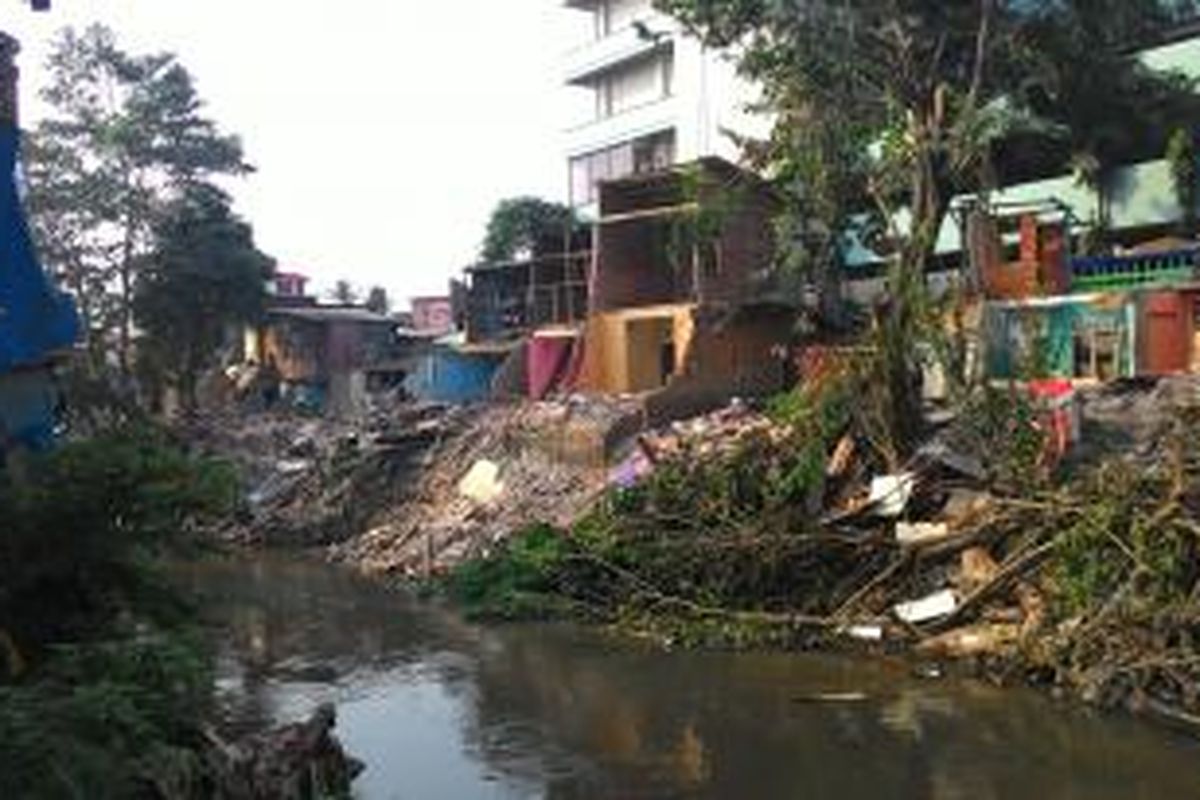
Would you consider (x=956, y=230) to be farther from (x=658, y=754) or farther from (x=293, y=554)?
(x=658, y=754)

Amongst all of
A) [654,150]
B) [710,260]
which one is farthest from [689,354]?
[654,150]

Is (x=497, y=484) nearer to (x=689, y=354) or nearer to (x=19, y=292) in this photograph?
(x=689, y=354)

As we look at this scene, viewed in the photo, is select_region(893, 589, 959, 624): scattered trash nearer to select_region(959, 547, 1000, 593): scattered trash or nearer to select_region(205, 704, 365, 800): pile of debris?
select_region(959, 547, 1000, 593): scattered trash

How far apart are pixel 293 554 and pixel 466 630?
1063 centimetres

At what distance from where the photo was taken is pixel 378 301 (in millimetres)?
68250

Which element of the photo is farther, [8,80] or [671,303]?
[671,303]

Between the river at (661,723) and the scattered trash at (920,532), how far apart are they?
6.84ft

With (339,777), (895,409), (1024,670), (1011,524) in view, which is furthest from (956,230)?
(339,777)

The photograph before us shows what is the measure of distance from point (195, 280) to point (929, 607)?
32.3 meters

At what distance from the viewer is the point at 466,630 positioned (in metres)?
23.7

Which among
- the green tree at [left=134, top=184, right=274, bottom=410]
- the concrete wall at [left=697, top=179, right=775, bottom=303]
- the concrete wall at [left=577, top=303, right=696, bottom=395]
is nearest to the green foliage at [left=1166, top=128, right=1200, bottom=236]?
the concrete wall at [left=697, top=179, right=775, bottom=303]

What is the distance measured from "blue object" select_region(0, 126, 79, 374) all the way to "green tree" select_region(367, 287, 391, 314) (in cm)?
5074

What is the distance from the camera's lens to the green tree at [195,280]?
159 ft

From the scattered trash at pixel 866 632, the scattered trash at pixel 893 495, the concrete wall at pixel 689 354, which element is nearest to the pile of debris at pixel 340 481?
the concrete wall at pixel 689 354
